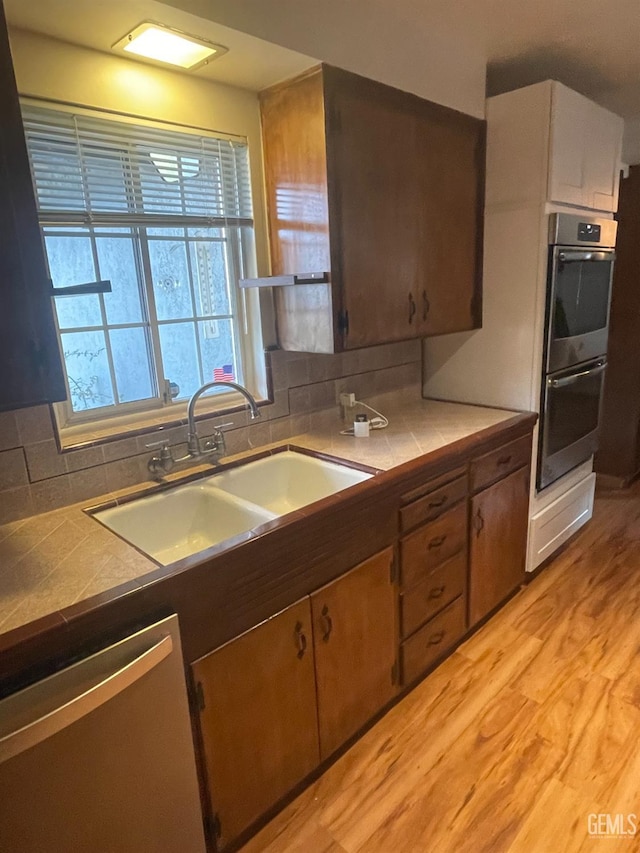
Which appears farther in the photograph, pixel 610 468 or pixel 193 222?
pixel 610 468

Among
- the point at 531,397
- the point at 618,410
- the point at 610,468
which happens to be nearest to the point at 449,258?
the point at 531,397

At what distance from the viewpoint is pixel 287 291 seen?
6.79ft

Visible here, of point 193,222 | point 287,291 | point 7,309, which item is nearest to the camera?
point 7,309

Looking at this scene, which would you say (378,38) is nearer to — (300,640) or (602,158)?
(602,158)

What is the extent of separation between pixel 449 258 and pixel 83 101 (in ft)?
4.83

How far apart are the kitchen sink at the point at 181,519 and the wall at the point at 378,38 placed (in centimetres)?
141

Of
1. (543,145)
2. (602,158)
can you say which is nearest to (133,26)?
(543,145)

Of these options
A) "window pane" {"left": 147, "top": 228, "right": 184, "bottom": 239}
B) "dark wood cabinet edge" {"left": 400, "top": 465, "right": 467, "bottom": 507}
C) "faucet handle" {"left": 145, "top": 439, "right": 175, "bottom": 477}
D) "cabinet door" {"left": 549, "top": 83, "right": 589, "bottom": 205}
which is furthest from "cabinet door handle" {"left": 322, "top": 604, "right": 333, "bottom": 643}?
"cabinet door" {"left": 549, "top": 83, "right": 589, "bottom": 205}

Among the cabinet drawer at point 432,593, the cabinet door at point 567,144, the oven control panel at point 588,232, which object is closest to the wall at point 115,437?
the cabinet drawer at point 432,593

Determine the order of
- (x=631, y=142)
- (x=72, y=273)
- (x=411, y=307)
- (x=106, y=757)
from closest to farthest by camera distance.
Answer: (x=106, y=757)
(x=72, y=273)
(x=411, y=307)
(x=631, y=142)

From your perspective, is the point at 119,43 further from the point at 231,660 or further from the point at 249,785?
the point at 249,785

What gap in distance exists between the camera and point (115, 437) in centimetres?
176

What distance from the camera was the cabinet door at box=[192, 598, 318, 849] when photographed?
1.39 meters

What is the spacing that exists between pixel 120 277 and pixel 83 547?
948 millimetres
